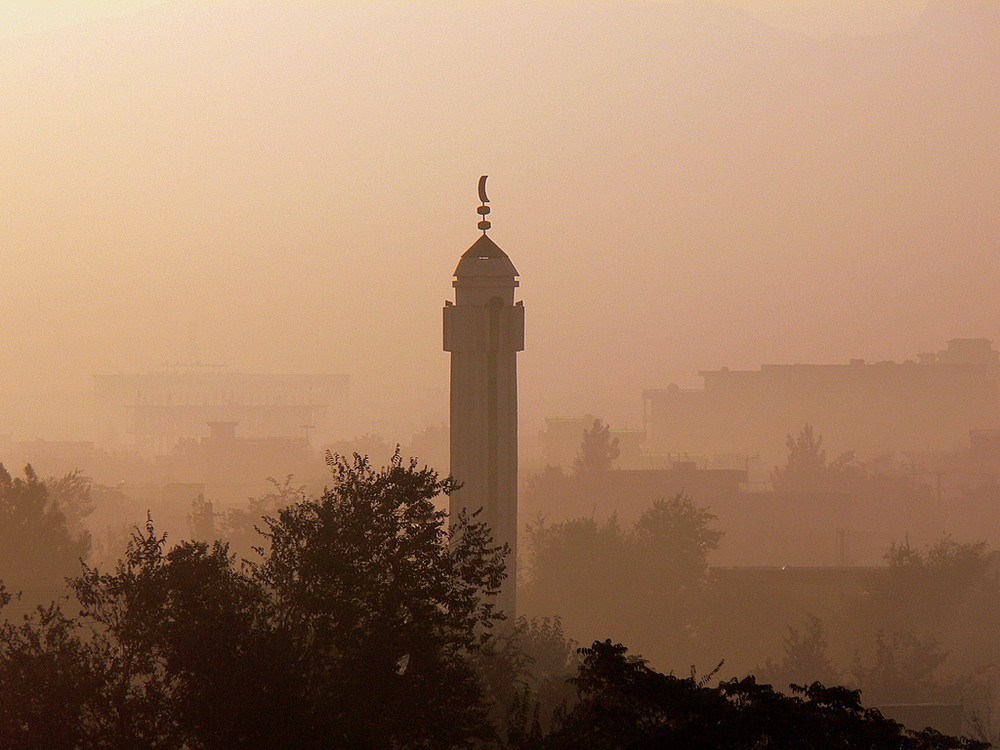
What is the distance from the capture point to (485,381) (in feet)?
139

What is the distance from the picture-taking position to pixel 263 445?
19650 centimetres

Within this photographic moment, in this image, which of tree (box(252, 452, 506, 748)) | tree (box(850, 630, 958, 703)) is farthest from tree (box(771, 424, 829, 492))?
tree (box(252, 452, 506, 748))

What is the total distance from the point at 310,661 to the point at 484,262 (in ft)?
74.0

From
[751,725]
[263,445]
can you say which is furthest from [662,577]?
[263,445]

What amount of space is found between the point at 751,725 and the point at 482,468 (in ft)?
81.8

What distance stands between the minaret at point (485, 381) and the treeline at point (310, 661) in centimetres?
1813

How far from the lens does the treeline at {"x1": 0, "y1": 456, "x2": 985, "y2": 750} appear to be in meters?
20.0

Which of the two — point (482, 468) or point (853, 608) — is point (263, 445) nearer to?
point (853, 608)

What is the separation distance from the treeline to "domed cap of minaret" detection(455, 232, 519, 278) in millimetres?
19197

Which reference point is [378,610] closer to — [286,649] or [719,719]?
A: [286,649]

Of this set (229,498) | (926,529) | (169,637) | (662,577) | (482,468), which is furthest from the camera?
(229,498)

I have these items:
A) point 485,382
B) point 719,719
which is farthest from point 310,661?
point 485,382

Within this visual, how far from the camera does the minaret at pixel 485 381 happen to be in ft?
138

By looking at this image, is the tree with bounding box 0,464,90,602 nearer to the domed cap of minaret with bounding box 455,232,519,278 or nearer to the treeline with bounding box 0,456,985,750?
the domed cap of minaret with bounding box 455,232,519,278
